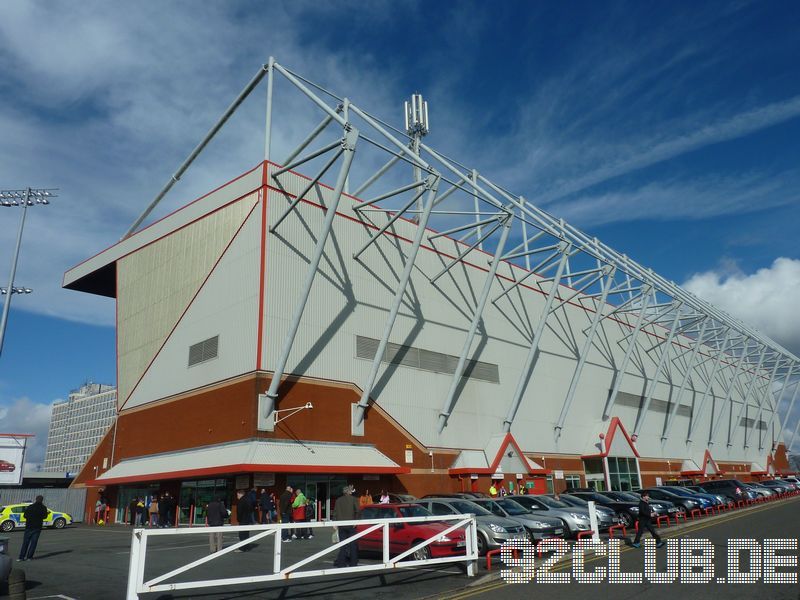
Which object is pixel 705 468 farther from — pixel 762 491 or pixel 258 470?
pixel 258 470

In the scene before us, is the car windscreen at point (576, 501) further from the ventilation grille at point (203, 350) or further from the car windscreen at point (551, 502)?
the ventilation grille at point (203, 350)

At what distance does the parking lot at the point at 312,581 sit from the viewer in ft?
37.2

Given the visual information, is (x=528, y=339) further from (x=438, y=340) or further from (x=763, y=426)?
(x=763, y=426)

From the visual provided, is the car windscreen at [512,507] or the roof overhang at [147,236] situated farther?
the roof overhang at [147,236]

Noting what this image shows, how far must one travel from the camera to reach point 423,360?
124 feet

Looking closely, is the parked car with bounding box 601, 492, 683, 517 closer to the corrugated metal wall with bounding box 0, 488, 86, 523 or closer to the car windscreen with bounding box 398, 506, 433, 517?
the car windscreen with bounding box 398, 506, 433, 517

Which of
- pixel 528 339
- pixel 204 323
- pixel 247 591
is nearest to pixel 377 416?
pixel 204 323

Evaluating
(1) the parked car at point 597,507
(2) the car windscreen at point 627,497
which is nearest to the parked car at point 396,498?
(1) the parked car at point 597,507

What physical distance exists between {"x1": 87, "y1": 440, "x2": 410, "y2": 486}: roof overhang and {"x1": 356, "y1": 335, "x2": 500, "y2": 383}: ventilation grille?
5437mm

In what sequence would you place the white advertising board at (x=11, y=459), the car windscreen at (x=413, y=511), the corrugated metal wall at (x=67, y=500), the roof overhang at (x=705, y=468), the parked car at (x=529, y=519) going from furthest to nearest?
the roof overhang at (x=705, y=468) < the white advertising board at (x=11, y=459) < the corrugated metal wall at (x=67, y=500) < the parked car at (x=529, y=519) < the car windscreen at (x=413, y=511)

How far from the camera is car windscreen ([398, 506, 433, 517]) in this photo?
17.0m

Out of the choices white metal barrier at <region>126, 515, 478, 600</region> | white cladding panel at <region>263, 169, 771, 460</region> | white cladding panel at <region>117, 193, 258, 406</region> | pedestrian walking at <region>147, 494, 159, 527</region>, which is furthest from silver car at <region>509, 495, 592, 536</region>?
white cladding panel at <region>117, 193, 258, 406</region>

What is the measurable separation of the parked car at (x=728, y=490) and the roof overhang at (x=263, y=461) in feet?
59.3

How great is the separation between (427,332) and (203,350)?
13.3 meters
